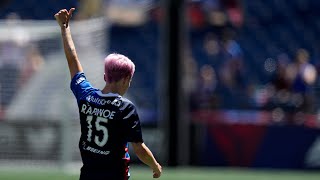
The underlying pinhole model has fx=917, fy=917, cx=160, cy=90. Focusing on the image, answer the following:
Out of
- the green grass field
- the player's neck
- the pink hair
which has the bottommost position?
the green grass field

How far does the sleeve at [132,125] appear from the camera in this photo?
5.93 m

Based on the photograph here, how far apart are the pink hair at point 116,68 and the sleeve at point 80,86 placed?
29cm

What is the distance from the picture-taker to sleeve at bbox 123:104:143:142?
5930 mm

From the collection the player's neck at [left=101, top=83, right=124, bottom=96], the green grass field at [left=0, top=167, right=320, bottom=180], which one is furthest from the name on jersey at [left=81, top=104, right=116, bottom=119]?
the green grass field at [left=0, top=167, right=320, bottom=180]

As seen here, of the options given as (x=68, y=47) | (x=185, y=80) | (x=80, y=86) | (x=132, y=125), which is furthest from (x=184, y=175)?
(x=132, y=125)

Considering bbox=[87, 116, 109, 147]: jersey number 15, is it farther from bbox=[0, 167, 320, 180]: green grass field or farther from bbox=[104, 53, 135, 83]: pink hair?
bbox=[0, 167, 320, 180]: green grass field

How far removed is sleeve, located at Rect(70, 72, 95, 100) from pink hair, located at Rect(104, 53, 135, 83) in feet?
0.97

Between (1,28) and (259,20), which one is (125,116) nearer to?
(1,28)

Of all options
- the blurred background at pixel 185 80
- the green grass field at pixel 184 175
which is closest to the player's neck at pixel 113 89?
the green grass field at pixel 184 175

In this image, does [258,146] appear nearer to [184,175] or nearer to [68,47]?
[184,175]

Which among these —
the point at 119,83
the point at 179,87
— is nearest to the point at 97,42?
the point at 179,87

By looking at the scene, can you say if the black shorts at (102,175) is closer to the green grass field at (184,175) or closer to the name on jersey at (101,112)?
the name on jersey at (101,112)

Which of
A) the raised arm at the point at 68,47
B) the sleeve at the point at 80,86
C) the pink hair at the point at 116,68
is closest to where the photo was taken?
the pink hair at the point at 116,68

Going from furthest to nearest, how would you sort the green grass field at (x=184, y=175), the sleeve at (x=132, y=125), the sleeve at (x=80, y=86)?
the green grass field at (x=184, y=175), the sleeve at (x=80, y=86), the sleeve at (x=132, y=125)
